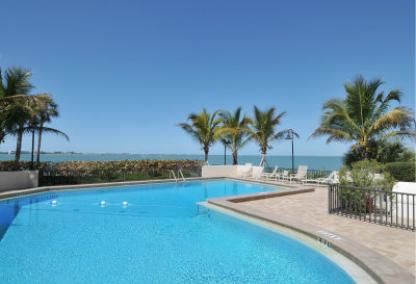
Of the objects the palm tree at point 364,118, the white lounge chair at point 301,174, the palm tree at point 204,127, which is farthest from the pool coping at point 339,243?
the palm tree at point 204,127

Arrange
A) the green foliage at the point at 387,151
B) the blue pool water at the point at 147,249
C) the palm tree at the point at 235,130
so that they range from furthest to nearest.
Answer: the palm tree at the point at 235,130, the green foliage at the point at 387,151, the blue pool water at the point at 147,249

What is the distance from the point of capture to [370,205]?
7.35 metres

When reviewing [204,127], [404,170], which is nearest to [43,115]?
[204,127]

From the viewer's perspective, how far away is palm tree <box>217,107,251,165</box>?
2119 centimetres

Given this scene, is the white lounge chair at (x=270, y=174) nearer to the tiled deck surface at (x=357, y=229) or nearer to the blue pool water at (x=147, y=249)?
the tiled deck surface at (x=357, y=229)

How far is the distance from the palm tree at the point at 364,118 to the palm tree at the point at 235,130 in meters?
6.84

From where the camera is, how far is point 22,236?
682cm

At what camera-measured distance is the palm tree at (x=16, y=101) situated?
12.3 m

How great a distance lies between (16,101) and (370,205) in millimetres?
14531

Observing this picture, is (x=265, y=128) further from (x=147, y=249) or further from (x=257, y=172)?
(x=147, y=249)

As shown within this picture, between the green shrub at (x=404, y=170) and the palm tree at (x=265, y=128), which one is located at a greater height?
the palm tree at (x=265, y=128)

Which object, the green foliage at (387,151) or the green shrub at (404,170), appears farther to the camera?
the green foliage at (387,151)

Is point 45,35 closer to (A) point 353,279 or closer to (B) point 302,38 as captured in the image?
(B) point 302,38

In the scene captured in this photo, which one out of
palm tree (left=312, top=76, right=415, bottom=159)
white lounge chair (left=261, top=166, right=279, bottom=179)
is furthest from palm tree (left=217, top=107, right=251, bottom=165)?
palm tree (left=312, top=76, right=415, bottom=159)
